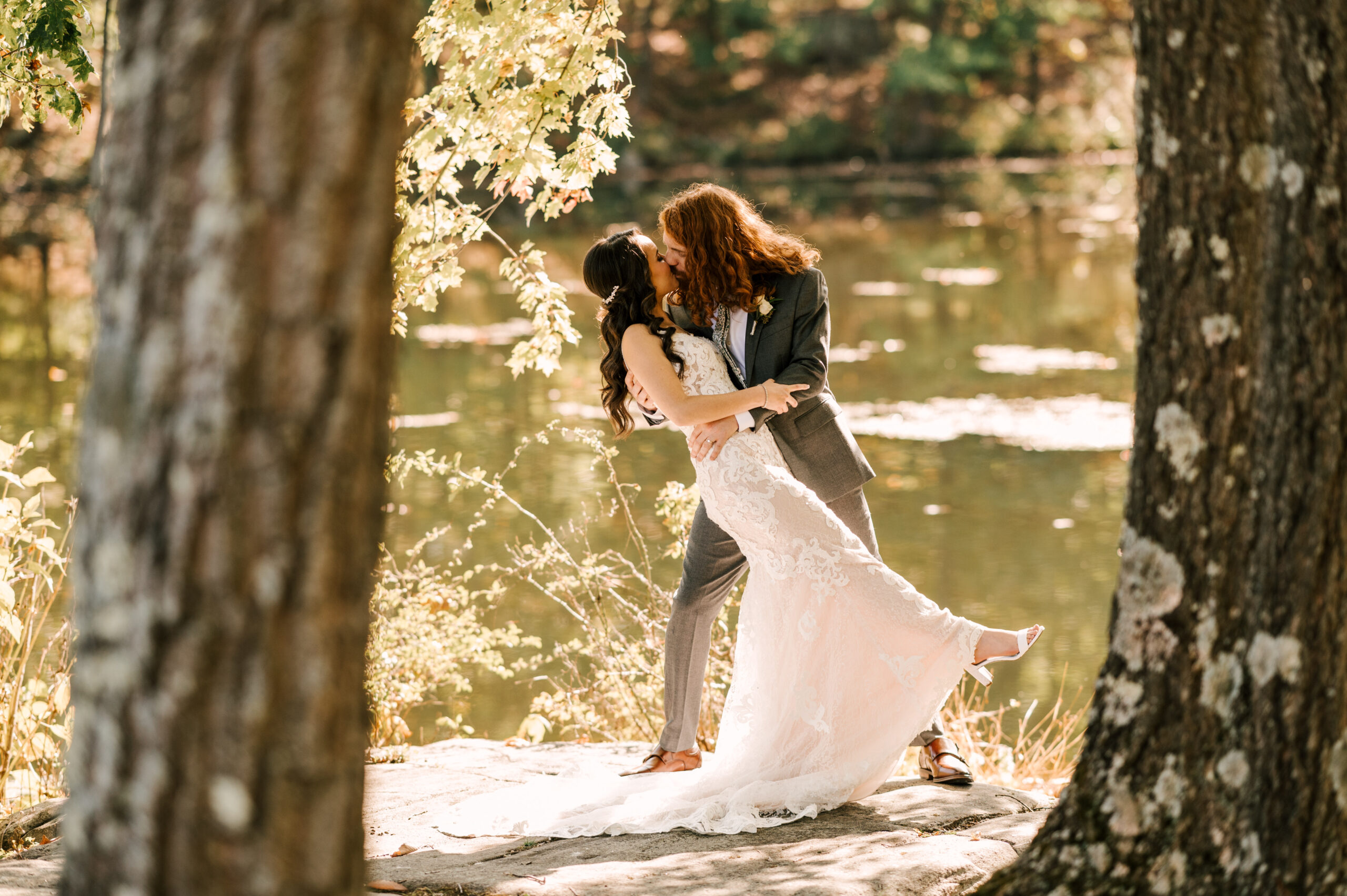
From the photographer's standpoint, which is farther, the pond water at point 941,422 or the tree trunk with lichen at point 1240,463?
the pond water at point 941,422

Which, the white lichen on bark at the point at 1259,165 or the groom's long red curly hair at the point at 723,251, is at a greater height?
the groom's long red curly hair at the point at 723,251

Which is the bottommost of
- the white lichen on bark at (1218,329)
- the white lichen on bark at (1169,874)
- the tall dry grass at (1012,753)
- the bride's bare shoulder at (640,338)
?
the tall dry grass at (1012,753)

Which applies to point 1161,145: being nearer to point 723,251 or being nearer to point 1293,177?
point 1293,177

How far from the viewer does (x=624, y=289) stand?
3727mm

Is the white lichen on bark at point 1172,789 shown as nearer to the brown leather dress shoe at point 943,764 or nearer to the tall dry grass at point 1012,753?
the brown leather dress shoe at point 943,764

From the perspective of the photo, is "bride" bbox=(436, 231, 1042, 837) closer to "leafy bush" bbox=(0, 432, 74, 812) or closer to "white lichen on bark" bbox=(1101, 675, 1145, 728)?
"white lichen on bark" bbox=(1101, 675, 1145, 728)

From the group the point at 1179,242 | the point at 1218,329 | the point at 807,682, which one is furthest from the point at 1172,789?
the point at 807,682

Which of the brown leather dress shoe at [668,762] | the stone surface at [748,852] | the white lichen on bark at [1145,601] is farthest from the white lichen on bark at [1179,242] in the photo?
the brown leather dress shoe at [668,762]

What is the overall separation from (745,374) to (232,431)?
255 centimetres

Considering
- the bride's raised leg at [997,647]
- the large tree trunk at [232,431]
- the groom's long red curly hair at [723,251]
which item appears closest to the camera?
the large tree trunk at [232,431]

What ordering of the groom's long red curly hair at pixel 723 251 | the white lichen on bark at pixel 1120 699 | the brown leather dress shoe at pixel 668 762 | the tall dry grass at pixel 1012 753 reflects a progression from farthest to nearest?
1. the tall dry grass at pixel 1012 753
2. the brown leather dress shoe at pixel 668 762
3. the groom's long red curly hair at pixel 723 251
4. the white lichen on bark at pixel 1120 699

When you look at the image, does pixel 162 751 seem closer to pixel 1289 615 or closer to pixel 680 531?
pixel 1289 615

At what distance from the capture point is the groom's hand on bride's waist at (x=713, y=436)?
3719 millimetres

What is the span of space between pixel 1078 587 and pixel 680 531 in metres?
3.45
